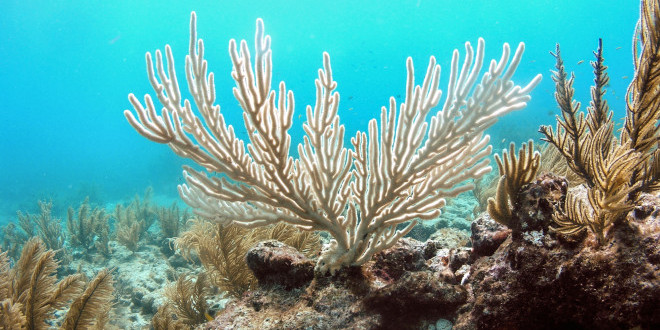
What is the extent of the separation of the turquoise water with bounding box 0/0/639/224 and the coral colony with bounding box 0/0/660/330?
6243cm

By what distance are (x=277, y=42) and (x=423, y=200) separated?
93413 millimetres

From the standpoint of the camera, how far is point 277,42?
87375 mm

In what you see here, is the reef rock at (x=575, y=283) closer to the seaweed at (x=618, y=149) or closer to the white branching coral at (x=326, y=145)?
the seaweed at (x=618, y=149)

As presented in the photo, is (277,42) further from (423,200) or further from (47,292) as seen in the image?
(423,200)

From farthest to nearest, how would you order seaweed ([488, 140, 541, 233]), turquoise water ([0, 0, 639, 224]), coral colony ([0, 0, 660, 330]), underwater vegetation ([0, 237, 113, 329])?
turquoise water ([0, 0, 639, 224]) < underwater vegetation ([0, 237, 113, 329]) < seaweed ([488, 140, 541, 233]) < coral colony ([0, 0, 660, 330])

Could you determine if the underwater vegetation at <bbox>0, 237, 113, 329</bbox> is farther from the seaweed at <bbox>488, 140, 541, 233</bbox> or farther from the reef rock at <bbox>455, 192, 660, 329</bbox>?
the seaweed at <bbox>488, 140, 541, 233</bbox>

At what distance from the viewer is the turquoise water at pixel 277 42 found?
69.8m

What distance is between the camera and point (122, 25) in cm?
7462

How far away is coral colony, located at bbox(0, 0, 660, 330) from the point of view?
5.61ft

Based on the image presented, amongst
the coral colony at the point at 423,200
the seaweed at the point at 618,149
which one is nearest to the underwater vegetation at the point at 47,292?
the coral colony at the point at 423,200

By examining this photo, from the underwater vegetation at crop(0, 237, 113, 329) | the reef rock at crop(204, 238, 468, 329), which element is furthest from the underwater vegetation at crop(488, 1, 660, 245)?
the underwater vegetation at crop(0, 237, 113, 329)

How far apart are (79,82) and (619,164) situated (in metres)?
120

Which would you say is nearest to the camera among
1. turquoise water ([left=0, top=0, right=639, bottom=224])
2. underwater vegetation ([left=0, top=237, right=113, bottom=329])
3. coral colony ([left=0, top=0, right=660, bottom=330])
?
coral colony ([left=0, top=0, right=660, bottom=330])

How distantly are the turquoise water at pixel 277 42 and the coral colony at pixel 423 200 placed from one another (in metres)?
62.4
